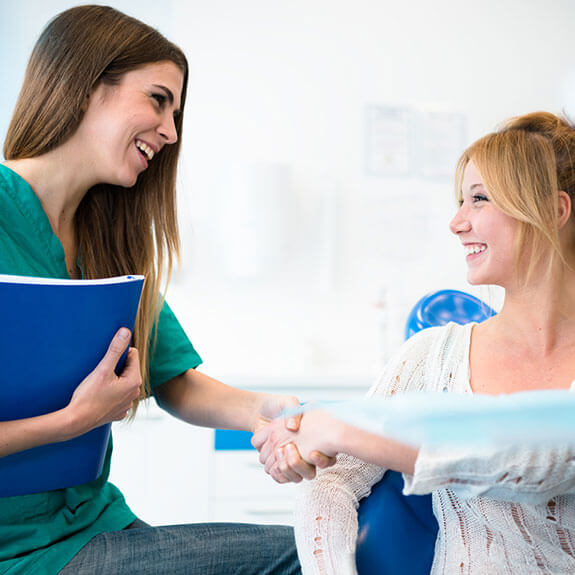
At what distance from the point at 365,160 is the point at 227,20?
0.80 meters

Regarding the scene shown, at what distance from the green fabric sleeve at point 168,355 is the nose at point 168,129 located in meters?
0.37

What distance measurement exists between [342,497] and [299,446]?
0.11m

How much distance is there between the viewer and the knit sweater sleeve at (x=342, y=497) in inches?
40.3

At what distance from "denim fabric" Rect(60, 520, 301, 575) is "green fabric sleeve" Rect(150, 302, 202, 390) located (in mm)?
293

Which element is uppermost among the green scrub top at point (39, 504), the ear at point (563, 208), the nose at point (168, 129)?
the nose at point (168, 129)

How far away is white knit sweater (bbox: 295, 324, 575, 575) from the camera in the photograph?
38.3 inches

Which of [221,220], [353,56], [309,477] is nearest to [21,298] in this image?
[309,477]

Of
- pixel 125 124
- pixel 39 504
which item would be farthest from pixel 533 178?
pixel 39 504

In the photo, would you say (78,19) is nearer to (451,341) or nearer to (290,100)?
(451,341)

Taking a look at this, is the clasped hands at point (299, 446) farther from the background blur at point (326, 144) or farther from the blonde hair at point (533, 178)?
the background blur at point (326, 144)

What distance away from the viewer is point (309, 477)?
3.67 feet

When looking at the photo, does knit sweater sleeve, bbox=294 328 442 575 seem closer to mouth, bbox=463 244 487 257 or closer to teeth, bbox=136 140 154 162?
mouth, bbox=463 244 487 257

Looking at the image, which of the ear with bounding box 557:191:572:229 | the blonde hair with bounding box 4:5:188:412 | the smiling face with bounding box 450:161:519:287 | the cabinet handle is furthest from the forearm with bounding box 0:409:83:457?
the cabinet handle

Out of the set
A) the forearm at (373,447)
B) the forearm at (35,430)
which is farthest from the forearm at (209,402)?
the forearm at (35,430)
